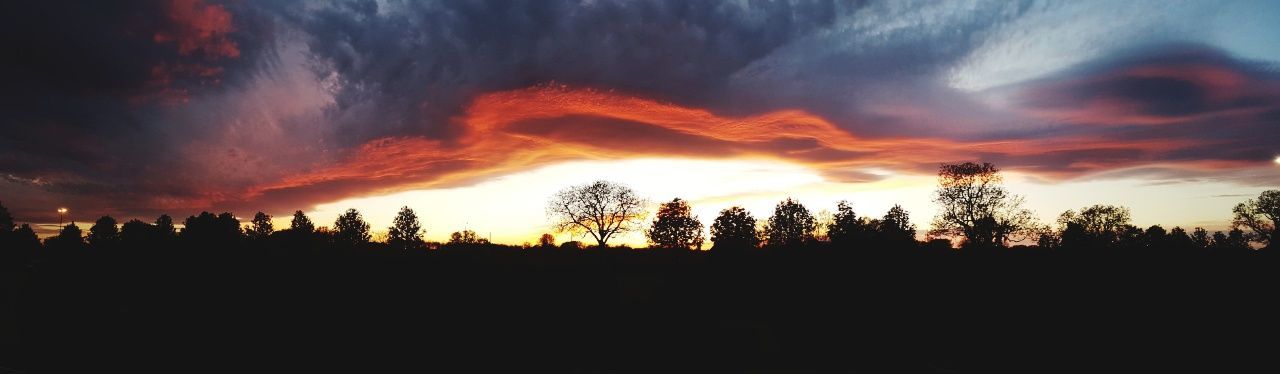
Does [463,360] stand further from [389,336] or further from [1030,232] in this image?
[1030,232]

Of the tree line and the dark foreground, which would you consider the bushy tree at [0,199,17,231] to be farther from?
the dark foreground

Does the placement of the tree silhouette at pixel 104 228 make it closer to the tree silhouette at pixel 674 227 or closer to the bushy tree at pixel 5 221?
the bushy tree at pixel 5 221

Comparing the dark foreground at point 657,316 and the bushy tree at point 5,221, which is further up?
the bushy tree at point 5,221

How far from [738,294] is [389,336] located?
14.6m

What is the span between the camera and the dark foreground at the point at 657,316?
44.1 feet

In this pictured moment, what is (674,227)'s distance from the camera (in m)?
86.0

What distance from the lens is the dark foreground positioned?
13430mm

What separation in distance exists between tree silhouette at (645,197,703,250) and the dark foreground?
62.7 meters

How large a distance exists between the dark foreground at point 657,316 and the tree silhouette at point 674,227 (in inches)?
2468

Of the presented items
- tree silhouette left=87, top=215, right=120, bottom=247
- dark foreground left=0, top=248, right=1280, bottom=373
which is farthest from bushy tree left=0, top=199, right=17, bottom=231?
dark foreground left=0, top=248, right=1280, bottom=373

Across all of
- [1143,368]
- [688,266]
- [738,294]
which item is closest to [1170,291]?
[1143,368]

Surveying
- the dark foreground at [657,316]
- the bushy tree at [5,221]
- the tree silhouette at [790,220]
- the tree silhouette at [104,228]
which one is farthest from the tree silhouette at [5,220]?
the tree silhouette at [790,220]

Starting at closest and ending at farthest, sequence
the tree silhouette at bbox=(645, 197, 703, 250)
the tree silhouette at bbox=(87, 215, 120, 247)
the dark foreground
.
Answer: the dark foreground
the tree silhouette at bbox=(645, 197, 703, 250)
the tree silhouette at bbox=(87, 215, 120, 247)

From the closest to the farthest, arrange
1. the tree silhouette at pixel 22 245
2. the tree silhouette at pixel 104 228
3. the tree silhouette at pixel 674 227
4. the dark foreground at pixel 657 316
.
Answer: the dark foreground at pixel 657 316 → the tree silhouette at pixel 22 245 → the tree silhouette at pixel 674 227 → the tree silhouette at pixel 104 228
